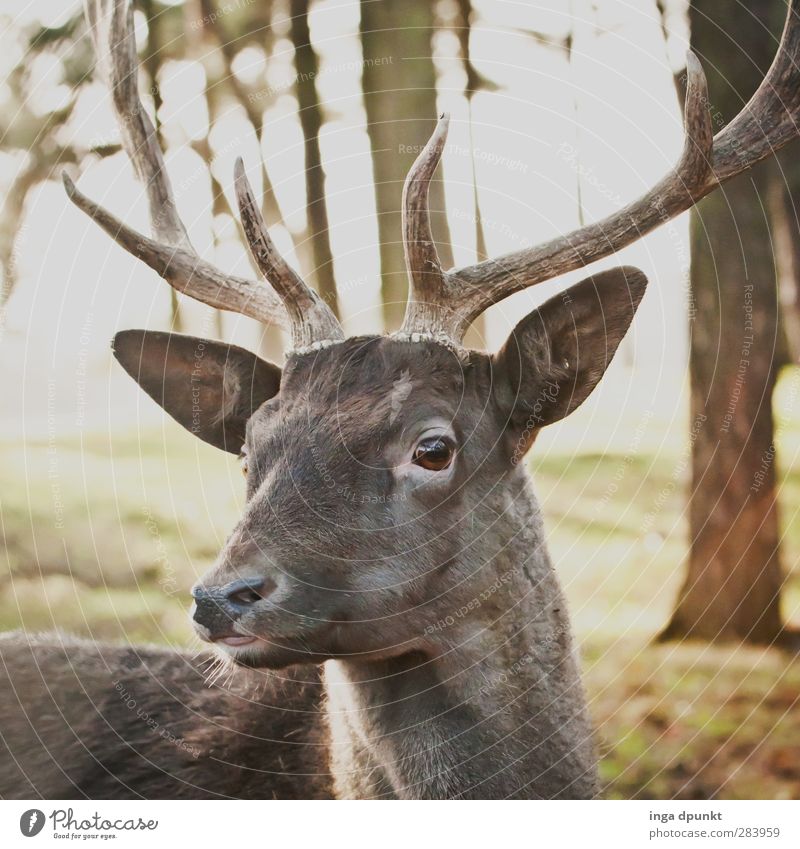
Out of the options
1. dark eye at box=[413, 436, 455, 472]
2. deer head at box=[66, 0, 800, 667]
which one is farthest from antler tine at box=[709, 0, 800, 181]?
dark eye at box=[413, 436, 455, 472]

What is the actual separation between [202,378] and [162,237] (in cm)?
77

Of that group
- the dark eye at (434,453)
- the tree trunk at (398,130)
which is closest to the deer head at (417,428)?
the dark eye at (434,453)

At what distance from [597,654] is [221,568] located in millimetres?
4164

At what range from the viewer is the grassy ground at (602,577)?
555 cm

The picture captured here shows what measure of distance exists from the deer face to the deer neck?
118mm

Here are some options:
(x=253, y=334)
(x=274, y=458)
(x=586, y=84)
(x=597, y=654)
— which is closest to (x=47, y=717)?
(x=274, y=458)

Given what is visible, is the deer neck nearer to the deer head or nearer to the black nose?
the deer head

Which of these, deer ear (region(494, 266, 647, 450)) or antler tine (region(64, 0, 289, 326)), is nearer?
deer ear (region(494, 266, 647, 450))

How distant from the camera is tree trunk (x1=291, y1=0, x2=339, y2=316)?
234 inches

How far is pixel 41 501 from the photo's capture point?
301 inches

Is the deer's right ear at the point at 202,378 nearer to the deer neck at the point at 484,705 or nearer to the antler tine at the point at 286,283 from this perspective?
the antler tine at the point at 286,283

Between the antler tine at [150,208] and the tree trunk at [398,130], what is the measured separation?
5.93ft

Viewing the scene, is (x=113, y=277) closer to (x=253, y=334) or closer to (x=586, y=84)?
(x=253, y=334)

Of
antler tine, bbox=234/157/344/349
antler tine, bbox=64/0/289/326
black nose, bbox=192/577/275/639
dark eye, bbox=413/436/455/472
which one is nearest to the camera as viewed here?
black nose, bbox=192/577/275/639
